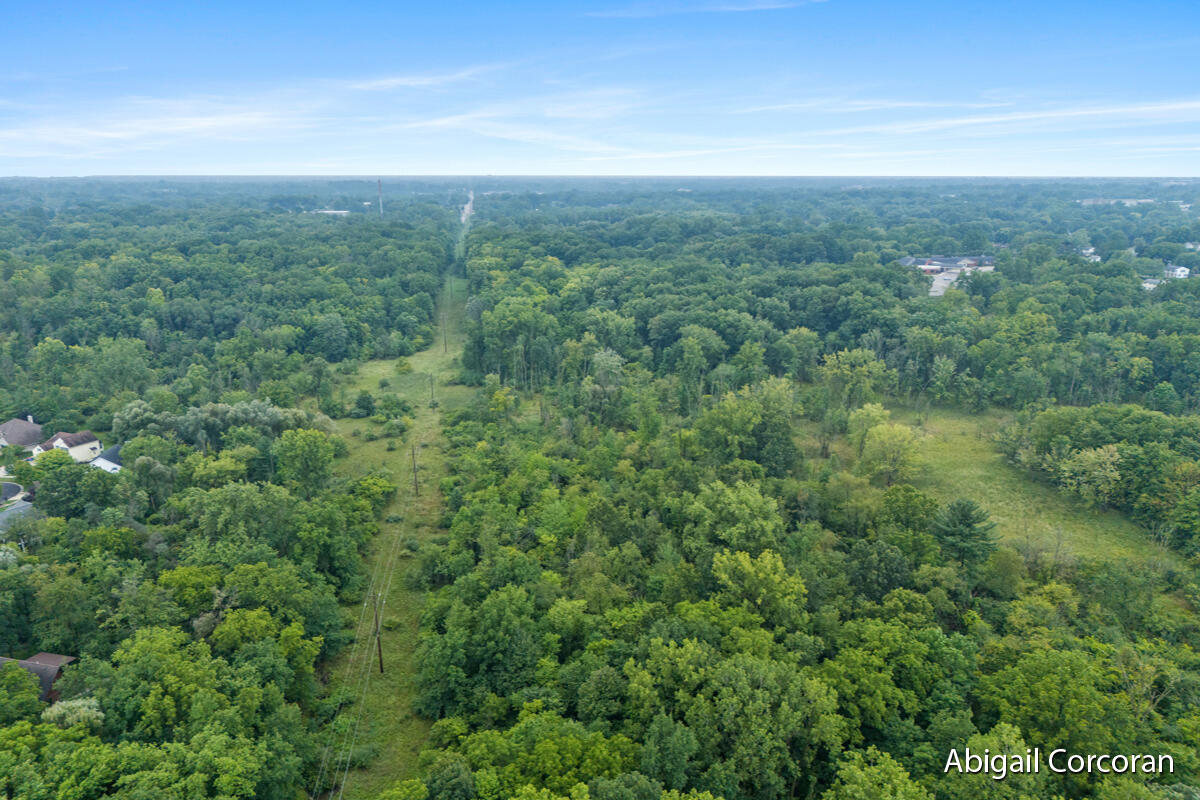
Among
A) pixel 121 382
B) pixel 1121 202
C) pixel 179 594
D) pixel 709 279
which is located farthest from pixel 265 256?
pixel 1121 202

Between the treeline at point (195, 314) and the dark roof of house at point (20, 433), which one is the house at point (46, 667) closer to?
the treeline at point (195, 314)

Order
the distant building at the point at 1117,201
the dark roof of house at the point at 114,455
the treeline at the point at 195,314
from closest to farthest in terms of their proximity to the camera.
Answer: the dark roof of house at the point at 114,455, the treeline at the point at 195,314, the distant building at the point at 1117,201

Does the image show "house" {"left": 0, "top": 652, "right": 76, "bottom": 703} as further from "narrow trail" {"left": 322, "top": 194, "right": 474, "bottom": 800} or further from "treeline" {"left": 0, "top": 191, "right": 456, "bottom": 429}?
"treeline" {"left": 0, "top": 191, "right": 456, "bottom": 429}

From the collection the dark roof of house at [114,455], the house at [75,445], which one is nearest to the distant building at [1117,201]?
the dark roof of house at [114,455]

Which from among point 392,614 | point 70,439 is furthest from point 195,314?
point 392,614

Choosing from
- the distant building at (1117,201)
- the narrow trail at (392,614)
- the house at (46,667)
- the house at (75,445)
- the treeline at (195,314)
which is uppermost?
the distant building at (1117,201)
